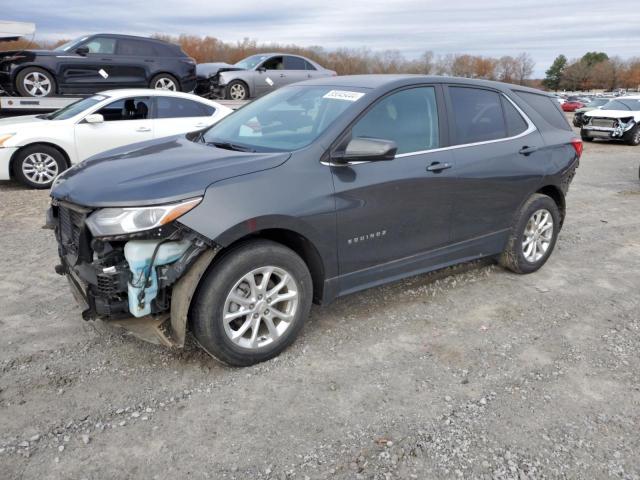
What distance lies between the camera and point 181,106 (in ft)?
29.3

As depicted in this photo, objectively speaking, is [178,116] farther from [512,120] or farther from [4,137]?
[512,120]

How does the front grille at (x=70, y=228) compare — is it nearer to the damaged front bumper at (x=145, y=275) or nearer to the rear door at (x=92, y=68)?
the damaged front bumper at (x=145, y=275)

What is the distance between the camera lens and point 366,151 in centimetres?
329

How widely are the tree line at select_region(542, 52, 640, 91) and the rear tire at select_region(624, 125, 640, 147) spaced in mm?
121725

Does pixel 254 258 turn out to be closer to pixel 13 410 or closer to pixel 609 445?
pixel 13 410

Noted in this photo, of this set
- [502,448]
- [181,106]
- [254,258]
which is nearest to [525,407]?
[502,448]

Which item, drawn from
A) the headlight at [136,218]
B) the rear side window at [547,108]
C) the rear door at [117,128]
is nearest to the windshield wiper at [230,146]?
the headlight at [136,218]

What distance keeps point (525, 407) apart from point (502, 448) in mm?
429

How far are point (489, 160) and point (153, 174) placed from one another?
2659 millimetres

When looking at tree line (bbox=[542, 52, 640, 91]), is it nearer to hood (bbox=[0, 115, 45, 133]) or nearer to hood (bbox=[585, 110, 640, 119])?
hood (bbox=[585, 110, 640, 119])

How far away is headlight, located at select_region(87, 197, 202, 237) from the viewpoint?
2.78 metres

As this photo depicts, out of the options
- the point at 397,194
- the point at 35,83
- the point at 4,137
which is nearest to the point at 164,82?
the point at 35,83

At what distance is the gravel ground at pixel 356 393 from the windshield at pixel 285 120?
1.37 m

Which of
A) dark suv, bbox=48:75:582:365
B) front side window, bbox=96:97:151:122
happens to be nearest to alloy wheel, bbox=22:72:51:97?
front side window, bbox=96:97:151:122
